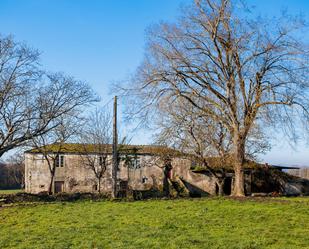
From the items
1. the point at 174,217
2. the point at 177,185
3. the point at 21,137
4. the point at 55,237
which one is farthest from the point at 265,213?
the point at 177,185

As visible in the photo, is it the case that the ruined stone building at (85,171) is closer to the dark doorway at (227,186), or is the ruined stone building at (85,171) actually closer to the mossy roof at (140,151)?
the mossy roof at (140,151)

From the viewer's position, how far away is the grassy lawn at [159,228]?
360 inches

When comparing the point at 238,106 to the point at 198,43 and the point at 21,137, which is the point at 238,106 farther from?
the point at 21,137

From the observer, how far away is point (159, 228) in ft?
37.1

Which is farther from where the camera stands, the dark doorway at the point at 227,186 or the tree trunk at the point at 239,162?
the dark doorway at the point at 227,186

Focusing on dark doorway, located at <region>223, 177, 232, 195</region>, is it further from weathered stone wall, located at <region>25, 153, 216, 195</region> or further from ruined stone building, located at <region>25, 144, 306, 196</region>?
weathered stone wall, located at <region>25, 153, 216, 195</region>

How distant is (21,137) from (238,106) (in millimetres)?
13727

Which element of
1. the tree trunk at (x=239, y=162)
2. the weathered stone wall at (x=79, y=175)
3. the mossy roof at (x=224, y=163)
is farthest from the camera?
the weathered stone wall at (x=79, y=175)

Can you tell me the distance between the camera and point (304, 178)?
35000 mm

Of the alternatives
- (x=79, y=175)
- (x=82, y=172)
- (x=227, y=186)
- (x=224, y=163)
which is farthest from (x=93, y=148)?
(x=224, y=163)

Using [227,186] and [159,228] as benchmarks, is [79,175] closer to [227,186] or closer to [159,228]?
[227,186]

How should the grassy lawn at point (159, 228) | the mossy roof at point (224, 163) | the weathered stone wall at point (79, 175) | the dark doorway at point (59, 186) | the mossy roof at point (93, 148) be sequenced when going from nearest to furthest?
the grassy lawn at point (159, 228) < the mossy roof at point (224, 163) < the mossy roof at point (93, 148) < the weathered stone wall at point (79, 175) < the dark doorway at point (59, 186)

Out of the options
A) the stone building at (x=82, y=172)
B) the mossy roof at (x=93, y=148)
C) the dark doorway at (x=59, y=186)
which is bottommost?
the dark doorway at (x=59, y=186)

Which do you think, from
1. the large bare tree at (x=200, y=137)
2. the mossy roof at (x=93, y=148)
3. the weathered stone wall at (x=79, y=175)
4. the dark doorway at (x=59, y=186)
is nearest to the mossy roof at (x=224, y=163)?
the large bare tree at (x=200, y=137)
